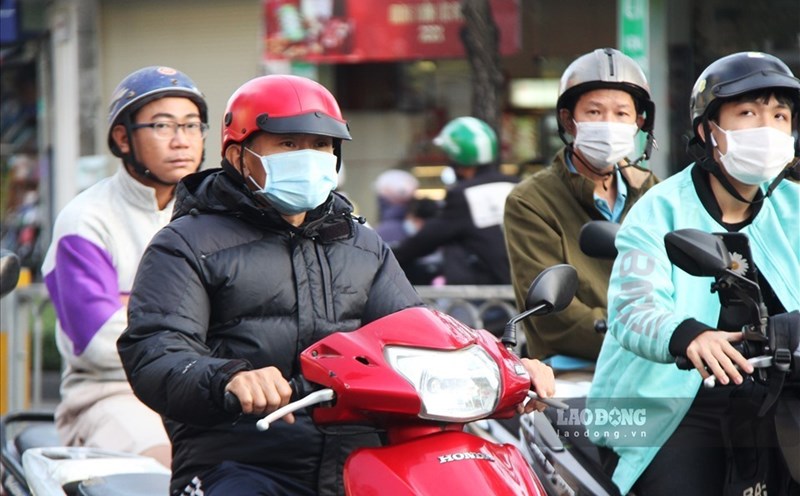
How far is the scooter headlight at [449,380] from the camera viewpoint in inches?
120

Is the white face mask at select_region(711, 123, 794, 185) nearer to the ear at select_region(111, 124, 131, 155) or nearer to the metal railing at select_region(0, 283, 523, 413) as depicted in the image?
the ear at select_region(111, 124, 131, 155)

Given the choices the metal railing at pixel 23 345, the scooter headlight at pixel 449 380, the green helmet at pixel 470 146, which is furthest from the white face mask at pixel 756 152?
the metal railing at pixel 23 345

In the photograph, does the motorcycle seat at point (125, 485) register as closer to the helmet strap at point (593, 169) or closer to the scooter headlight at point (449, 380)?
the scooter headlight at point (449, 380)

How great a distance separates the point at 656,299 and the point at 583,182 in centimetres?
159

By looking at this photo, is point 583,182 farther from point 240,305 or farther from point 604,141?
point 240,305

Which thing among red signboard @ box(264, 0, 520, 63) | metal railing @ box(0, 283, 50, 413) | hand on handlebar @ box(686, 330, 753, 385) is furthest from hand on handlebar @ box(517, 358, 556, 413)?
red signboard @ box(264, 0, 520, 63)

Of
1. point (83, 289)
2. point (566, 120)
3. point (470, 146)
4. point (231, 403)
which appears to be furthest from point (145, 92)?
point (470, 146)

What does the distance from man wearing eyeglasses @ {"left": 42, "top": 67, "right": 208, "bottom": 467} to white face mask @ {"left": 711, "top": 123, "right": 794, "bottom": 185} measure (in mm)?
2307

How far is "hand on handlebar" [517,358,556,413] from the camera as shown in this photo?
11.2ft

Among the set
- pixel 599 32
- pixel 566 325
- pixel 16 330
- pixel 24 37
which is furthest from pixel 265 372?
pixel 24 37

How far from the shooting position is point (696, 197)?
13.5 feet

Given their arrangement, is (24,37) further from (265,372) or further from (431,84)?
(265,372)

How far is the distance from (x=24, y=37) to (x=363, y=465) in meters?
19.5

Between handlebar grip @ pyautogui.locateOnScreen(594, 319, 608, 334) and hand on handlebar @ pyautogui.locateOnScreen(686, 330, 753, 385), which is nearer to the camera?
hand on handlebar @ pyautogui.locateOnScreen(686, 330, 753, 385)
